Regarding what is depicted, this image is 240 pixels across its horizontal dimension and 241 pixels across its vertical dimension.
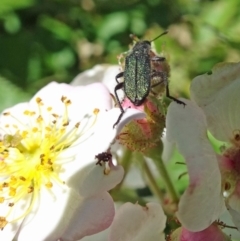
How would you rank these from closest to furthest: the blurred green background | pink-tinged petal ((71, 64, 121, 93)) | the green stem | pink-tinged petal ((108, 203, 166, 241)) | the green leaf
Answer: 1. pink-tinged petal ((108, 203, 166, 241))
2. the green stem
3. pink-tinged petal ((71, 64, 121, 93))
4. the green leaf
5. the blurred green background

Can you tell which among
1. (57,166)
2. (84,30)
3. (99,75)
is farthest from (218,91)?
(84,30)

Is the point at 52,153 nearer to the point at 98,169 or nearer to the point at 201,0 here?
the point at 98,169

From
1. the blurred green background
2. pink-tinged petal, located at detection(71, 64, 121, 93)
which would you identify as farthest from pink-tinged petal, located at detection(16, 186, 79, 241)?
the blurred green background

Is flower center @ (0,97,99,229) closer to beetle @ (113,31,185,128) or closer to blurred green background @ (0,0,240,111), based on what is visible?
beetle @ (113,31,185,128)

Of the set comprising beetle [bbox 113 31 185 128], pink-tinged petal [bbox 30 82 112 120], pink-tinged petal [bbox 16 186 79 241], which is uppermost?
beetle [bbox 113 31 185 128]

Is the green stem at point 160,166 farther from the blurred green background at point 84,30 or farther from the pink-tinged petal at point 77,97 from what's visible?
the blurred green background at point 84,30

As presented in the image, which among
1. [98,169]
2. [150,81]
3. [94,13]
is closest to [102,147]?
[98,169]

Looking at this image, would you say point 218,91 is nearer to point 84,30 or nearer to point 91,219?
point 91,219
